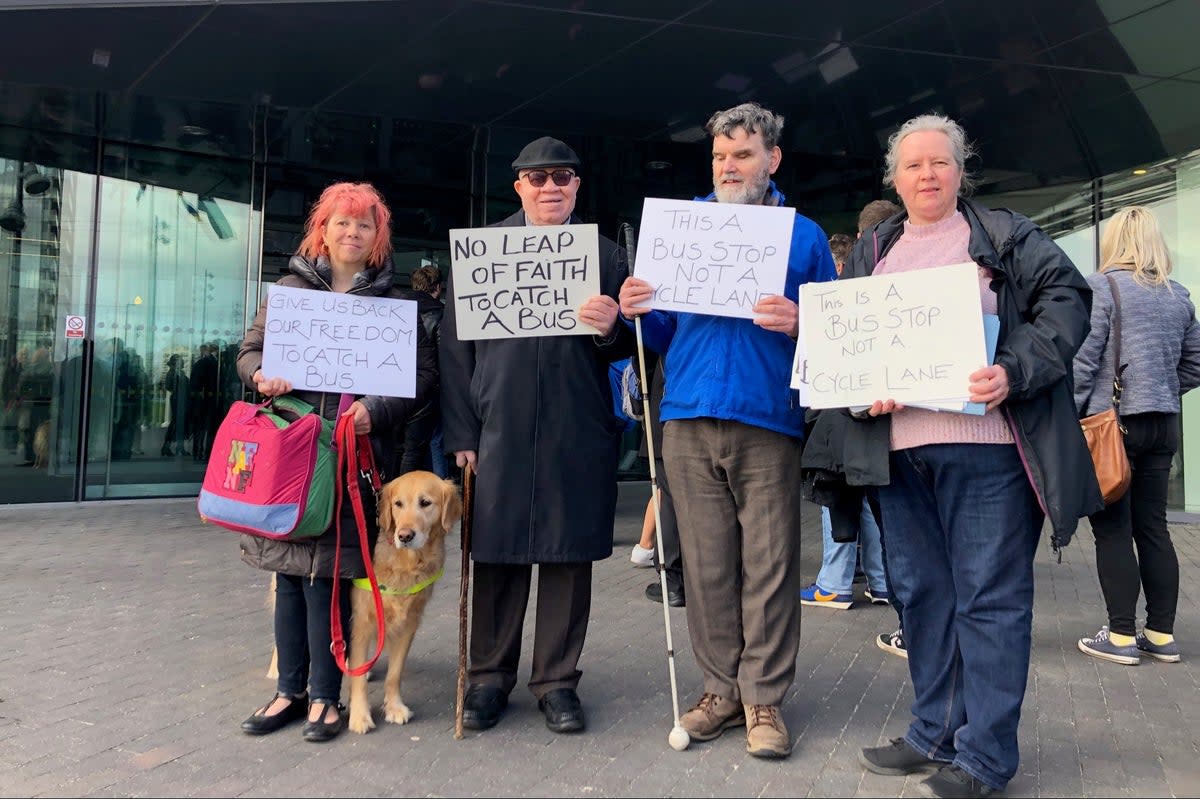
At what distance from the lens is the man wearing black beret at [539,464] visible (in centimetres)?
377

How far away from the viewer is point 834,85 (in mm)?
9977

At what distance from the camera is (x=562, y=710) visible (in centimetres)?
369

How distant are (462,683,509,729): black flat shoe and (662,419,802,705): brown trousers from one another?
0.82 meters

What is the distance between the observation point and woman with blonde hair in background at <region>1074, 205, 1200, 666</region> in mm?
4875

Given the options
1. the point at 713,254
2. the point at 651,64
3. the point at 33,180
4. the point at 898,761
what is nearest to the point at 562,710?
the point at 898,761

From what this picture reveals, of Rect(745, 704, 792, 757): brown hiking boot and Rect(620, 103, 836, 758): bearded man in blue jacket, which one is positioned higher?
Rect(620, 103, 836, 758): bearded man in blue jacket

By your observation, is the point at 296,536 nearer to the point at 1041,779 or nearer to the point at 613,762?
the point at 613,762

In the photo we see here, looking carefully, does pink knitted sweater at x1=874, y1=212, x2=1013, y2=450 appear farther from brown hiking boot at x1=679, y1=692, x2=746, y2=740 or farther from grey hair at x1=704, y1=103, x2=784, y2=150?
brown hiking boot at x1=679, y1=692, x2=746, y2=740

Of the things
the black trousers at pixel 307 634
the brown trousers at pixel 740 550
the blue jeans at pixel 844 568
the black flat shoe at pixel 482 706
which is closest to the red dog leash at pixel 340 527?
the black trousers at pixel 307 634

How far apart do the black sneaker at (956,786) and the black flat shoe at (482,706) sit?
1.62 metres

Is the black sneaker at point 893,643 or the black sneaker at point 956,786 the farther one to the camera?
the black sneaker at point 893,643

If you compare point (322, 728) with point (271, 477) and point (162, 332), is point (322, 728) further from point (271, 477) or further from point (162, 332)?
point (162, 332)

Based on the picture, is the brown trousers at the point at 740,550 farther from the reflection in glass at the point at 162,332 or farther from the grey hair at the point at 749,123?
the reflection in glass at the point at 162,332

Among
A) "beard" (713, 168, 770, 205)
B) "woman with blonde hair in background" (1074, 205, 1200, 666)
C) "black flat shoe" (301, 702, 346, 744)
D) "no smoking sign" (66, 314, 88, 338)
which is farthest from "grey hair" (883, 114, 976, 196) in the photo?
"no smoking sign" (66, 314, 88, 338)
